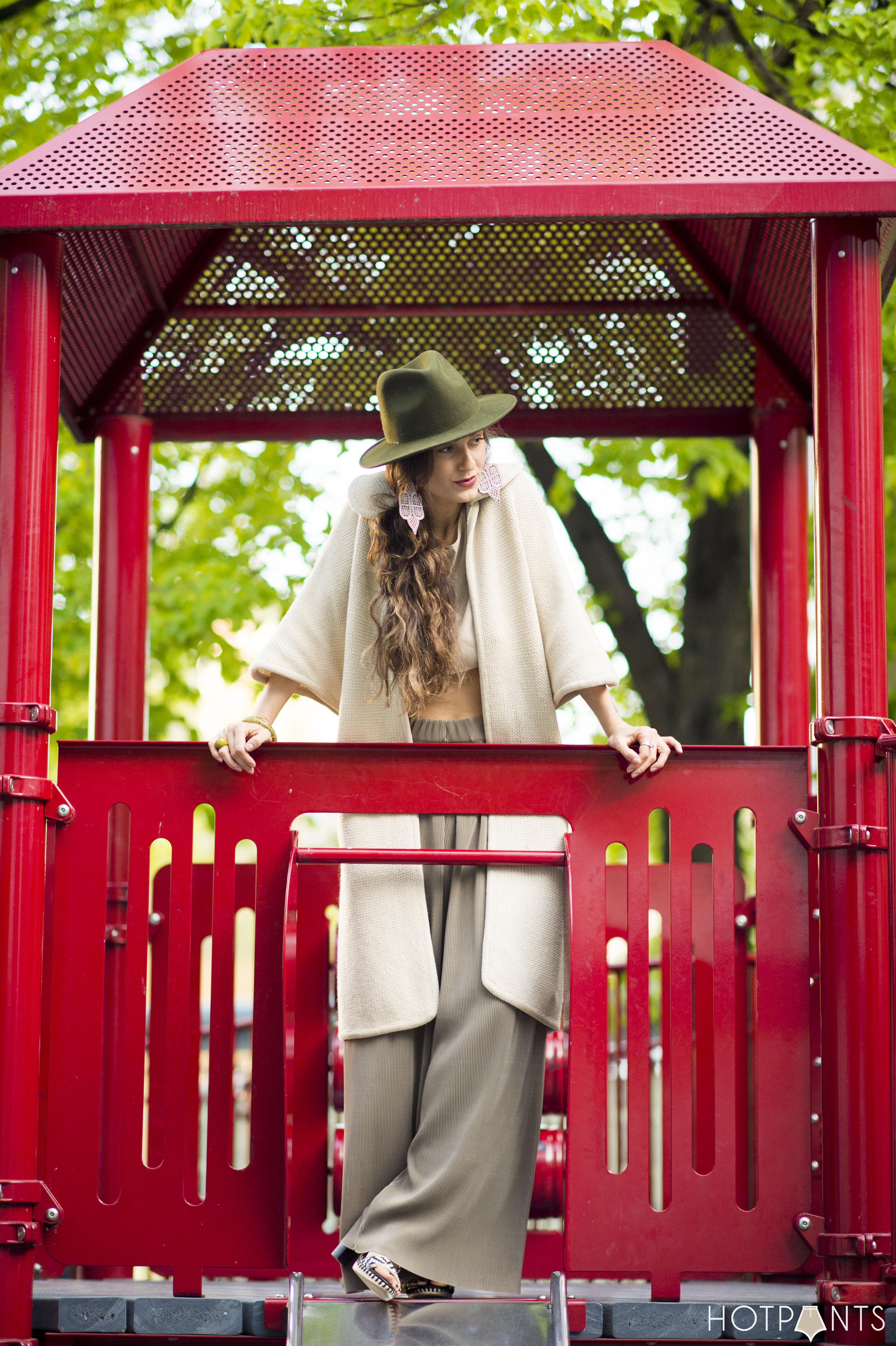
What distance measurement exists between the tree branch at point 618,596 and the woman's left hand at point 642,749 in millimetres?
6519

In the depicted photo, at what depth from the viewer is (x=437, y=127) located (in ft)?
13.1

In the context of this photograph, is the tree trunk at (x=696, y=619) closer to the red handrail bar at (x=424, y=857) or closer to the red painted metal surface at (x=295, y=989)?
the red painted metal surface at (x=295, y=989)

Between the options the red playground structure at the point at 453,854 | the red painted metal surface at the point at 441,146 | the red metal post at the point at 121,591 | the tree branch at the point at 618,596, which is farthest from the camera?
the tree branch at the point at 618,596

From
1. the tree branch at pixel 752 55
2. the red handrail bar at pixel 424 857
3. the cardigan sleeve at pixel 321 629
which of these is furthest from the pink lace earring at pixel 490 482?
the tree branch at pixel 752 55

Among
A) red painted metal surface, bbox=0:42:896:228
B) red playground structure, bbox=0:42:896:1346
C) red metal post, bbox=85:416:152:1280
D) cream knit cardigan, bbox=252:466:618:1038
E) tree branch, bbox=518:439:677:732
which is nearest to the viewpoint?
red playground structure, bbox=0:42:896:1346

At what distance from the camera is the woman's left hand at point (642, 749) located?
12.5 ft

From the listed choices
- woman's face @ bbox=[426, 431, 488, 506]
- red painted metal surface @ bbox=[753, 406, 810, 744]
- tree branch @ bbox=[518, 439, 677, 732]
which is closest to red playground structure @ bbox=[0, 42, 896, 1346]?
woman's face @ bbox=[426, 431, 488, 506]

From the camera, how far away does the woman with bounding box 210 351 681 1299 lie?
3.73 meters

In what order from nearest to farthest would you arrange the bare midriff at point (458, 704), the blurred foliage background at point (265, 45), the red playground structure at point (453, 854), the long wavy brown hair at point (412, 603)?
the red playground structure at point (453, 854) → the long wavy brown hair at point (412, 603) → the bare midriff at point (458, 704) → the blurred foliage background at point (265, 45)

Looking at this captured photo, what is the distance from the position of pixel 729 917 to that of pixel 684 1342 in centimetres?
106

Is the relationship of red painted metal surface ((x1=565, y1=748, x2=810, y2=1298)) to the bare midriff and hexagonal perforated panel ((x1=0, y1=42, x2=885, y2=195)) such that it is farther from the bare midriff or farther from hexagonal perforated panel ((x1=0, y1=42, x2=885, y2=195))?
hexagonal perforated panel ((x1=0, y1=42, x2=885, y2=195))

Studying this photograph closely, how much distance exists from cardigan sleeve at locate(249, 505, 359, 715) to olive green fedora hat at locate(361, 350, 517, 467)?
31 centimetres

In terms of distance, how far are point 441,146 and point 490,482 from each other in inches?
34.4

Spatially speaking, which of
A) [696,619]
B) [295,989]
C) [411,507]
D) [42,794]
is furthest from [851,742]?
[696,619]
